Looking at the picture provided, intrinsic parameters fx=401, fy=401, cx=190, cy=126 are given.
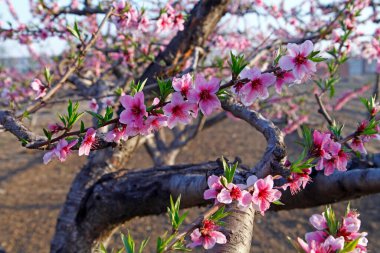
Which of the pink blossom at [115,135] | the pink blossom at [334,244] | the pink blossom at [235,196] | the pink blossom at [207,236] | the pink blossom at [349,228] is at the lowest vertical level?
the pink blossom at [334,244]

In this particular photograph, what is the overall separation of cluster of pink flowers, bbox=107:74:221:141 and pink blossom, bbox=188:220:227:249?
1.08ft

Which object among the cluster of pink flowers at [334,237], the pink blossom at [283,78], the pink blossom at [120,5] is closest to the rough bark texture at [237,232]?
the cluster of pink flowers at [334,237]

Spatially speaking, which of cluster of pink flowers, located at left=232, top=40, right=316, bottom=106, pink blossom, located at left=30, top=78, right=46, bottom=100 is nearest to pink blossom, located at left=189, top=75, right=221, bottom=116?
cluster of pink flowers, located at left=232, top=40, right=316, bottom=106

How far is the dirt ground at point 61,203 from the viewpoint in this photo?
5.61 metres

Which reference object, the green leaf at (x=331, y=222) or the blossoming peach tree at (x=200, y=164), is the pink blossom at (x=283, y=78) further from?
the green leaf at (x=331, y=222)

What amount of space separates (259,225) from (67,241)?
3866mm

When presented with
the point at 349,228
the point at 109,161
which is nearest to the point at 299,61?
the point at 349,228

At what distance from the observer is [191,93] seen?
1.21 m

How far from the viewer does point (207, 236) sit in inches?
49.1

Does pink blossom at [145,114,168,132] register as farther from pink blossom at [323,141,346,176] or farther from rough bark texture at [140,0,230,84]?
rough bark texture at [140,0,230,84]

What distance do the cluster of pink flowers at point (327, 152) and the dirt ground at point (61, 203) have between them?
322cm

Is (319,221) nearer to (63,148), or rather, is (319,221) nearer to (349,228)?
(349,228)

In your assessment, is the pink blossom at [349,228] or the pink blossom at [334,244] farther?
the pink blossom at [349,228]

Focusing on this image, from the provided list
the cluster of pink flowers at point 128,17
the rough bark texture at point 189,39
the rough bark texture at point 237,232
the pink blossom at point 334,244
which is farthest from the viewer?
the rough bark texture at point 189,39
